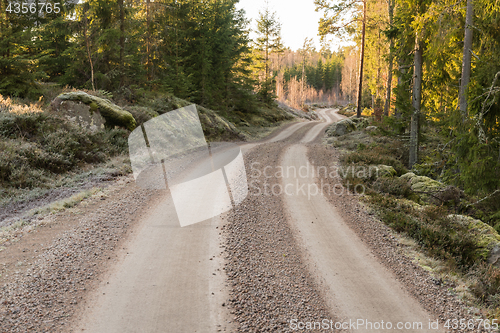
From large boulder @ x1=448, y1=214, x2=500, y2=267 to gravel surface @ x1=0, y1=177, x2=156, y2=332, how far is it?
8422 mm

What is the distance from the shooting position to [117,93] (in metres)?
19.5

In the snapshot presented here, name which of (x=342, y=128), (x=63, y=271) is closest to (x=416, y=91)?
(x=342, y=128)

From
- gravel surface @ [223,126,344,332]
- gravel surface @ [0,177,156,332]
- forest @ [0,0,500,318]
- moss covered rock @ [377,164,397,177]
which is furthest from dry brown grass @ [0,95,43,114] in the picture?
moss covered rock @ [377,164,397,177]

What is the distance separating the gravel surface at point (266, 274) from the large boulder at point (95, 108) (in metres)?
10.4

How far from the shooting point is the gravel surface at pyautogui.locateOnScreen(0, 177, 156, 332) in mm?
4445

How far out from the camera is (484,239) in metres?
7.48

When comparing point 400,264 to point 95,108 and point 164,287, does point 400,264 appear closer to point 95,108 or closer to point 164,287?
point 164,287

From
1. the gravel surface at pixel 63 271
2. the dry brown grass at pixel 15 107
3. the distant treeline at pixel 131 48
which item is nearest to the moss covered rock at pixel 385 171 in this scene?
the gravel surface at pixel 63 271

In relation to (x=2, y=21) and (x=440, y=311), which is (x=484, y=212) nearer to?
(x=440, y=311)

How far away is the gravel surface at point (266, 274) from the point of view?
184 inches

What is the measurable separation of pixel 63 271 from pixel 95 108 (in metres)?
11.4

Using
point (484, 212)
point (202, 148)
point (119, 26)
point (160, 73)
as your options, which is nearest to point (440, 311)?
point (484, 212)

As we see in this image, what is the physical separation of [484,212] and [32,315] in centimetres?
1308

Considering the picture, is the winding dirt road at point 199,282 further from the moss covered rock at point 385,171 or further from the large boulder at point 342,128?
the large boulder at point 342,128
